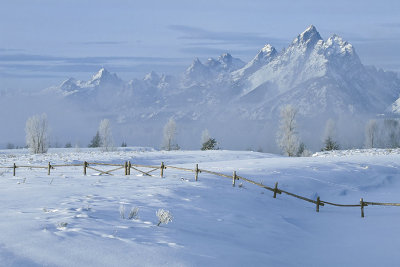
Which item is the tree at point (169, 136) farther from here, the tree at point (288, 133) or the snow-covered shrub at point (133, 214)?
the snow-covered shrub at point (133, 214)

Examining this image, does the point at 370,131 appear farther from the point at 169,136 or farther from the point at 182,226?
the point at 182,226

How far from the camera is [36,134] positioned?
3221 inches

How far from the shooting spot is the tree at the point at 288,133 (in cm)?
7639

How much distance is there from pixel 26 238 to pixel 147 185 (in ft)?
32.9

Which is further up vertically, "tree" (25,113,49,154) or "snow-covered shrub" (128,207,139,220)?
"tree" (25,113,49,154)

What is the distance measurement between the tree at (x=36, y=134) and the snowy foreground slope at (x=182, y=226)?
63266 millimetres

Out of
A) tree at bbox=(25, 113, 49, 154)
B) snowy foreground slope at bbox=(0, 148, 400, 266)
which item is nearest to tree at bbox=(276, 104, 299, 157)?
tree at bbox=(25, 113, 49, 154)

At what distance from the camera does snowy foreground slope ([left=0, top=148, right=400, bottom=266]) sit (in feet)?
33.5

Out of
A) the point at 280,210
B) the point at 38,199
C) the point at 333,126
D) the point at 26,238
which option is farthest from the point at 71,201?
the point at 333,126

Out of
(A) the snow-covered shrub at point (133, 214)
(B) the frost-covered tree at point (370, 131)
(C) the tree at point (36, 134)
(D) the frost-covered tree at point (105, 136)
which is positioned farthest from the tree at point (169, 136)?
(A) the snow-covered shrub at point (133, 214)

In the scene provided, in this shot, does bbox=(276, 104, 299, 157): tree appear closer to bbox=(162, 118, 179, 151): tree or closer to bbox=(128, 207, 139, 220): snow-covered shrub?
bbox=(162, 118, 179, 151): tree

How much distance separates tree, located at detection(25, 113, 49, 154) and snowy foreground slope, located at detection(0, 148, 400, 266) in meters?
63.3

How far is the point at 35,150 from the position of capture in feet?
268

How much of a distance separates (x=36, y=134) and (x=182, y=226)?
7498 cm
